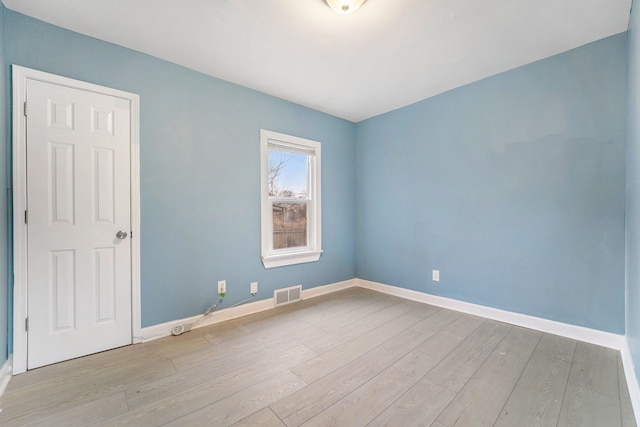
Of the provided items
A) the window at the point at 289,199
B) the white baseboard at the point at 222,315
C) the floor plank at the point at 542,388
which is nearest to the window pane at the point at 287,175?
the window at the point at 289,199

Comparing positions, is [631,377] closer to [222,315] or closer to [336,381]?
[336,381]

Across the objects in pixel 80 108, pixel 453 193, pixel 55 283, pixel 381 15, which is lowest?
pixel 55 283

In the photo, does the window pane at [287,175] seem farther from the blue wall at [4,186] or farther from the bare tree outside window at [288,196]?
the blue wall at [4,186]

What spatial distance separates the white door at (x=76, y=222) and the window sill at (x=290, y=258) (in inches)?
52.3

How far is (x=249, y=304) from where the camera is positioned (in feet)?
9.43

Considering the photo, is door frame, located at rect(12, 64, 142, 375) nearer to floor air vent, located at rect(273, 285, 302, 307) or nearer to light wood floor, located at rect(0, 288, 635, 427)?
light wood floor, located at rect(0, 288, 635, 427)

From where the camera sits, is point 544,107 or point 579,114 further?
point 544,107

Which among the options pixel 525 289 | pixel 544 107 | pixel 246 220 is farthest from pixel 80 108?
pixel 525 289

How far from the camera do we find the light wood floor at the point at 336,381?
142 centimetres

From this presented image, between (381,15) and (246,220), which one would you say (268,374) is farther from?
(381,15)

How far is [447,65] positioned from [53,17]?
3.20 m

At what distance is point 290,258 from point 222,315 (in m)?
0.99

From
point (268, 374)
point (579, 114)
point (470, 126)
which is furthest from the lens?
point (470, 126)

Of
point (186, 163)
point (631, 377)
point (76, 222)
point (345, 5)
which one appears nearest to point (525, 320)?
point (631, 377)
